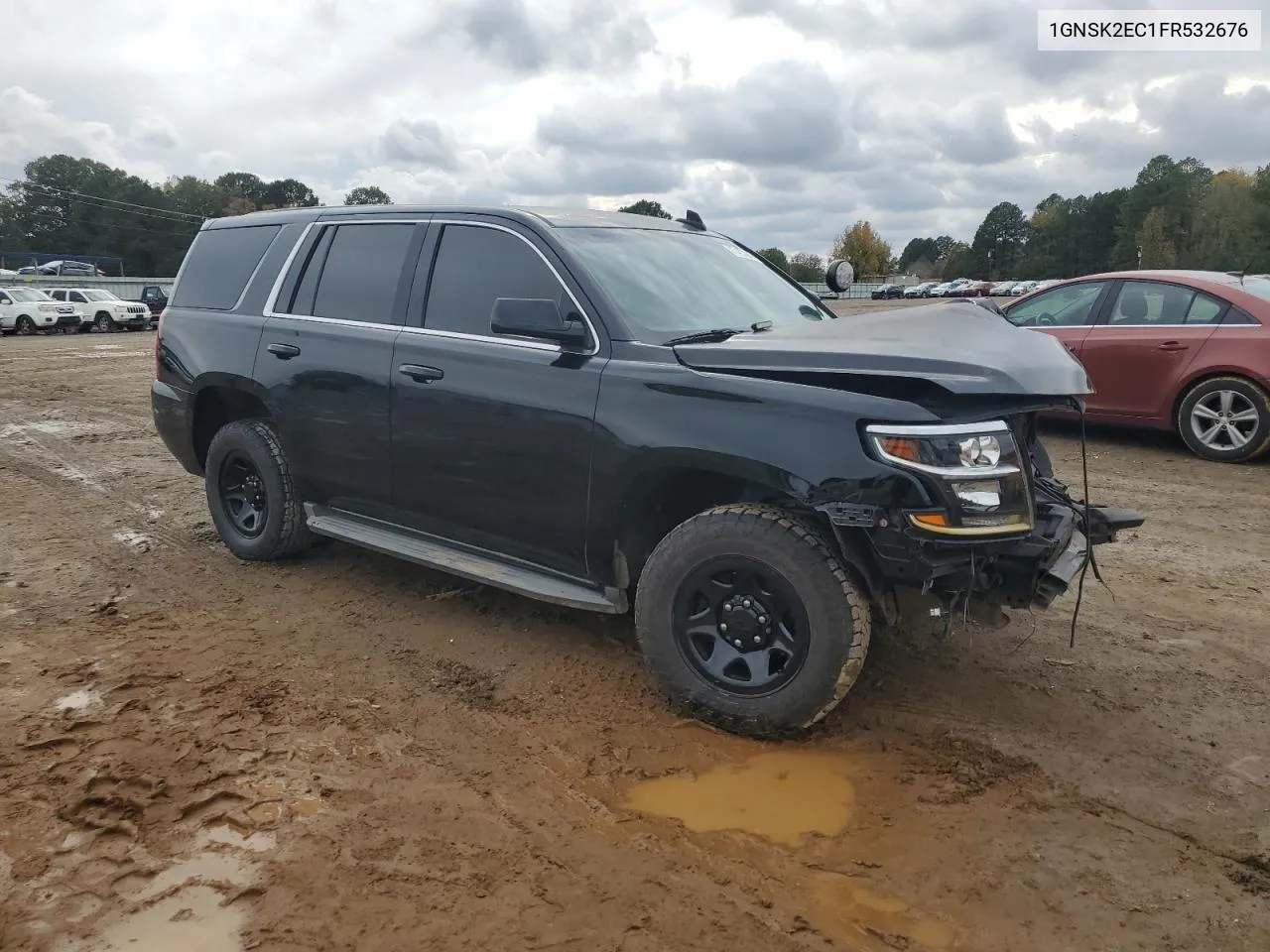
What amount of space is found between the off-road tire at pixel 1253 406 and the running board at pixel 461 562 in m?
6.27

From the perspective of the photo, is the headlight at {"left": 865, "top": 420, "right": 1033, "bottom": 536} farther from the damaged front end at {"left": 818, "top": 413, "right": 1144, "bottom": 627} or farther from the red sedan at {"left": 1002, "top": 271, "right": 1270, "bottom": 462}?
the red sedan at {"left": 1002, "top": 271, "right": 1270, "bottom": 462}

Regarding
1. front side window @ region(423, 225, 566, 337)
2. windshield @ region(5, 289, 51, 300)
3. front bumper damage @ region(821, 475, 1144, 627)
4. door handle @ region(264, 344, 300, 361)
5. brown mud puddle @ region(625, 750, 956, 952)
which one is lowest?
brown mud puddle @ region(625, 750, 956, 952)

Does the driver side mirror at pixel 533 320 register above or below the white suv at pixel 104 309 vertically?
below

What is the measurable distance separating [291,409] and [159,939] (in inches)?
115

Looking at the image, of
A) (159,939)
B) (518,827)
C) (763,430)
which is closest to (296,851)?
(159,939)

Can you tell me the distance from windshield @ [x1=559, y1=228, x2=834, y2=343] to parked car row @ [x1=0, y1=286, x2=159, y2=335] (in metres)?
29.9

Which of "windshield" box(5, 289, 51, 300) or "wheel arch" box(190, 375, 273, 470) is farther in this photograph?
"windshield" box(5, 289, 51, 300)

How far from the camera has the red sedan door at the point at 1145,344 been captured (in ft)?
25.9

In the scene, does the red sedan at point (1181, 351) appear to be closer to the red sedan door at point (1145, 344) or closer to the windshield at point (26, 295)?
the red sedan door at point (1145, 344)

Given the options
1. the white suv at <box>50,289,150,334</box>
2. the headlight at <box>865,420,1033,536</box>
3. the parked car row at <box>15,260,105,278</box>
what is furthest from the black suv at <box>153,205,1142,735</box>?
the parked car row at <box>15,260,105,278</box>

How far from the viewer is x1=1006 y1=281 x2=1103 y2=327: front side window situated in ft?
28.2

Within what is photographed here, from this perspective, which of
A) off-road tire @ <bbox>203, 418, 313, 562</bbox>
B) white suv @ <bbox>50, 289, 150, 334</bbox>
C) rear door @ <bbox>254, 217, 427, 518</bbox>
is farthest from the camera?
white suv @ <bbox>50, 289, 150, 334</bbox>

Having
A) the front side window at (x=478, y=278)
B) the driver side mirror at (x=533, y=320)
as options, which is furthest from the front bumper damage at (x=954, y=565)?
the front side window at (x=478, y=278)

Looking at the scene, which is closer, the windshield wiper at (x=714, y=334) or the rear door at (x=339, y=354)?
the windshield wiper at (x=714, y=334)
